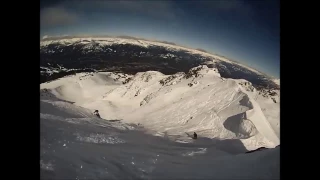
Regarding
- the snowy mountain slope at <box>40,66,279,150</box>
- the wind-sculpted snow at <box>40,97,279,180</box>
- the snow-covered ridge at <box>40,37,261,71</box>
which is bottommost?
the wind-sculpted snow at <box>40,97,279,180</box>

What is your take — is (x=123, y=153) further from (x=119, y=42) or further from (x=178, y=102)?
(x=119, y=42)

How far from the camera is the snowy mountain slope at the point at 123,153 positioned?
5.89 ft

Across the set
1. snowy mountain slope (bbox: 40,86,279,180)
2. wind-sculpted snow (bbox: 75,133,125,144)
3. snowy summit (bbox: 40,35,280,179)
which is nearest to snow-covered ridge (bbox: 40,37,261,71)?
snowy summit (bbox: 40,35,280,179)

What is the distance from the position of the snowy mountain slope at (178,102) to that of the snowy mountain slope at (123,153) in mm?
54

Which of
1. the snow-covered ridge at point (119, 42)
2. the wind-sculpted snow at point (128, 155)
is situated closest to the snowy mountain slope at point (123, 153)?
the wind-sculpted snow at point (128, 155)

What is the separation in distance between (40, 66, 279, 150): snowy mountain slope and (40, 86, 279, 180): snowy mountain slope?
54 millimetres

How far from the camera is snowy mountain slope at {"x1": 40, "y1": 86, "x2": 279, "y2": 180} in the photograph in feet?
5.89

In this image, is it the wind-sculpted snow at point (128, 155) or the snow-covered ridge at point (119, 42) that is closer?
the wind-sculpted snow at point (128, 155)

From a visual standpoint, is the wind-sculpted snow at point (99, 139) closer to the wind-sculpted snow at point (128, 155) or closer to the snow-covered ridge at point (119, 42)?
the wind-sculpted snow at point (128, 155)

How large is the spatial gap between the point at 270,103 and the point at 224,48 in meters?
0.43

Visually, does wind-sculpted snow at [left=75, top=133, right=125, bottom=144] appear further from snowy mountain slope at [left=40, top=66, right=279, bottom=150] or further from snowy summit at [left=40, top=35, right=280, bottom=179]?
snowy mountain slope at [left=40, top=66, right=279, bottom=150]
